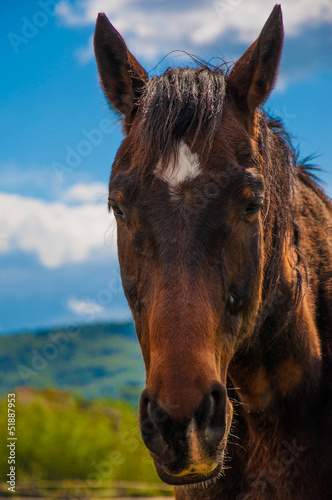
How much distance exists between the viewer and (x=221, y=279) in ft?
9.12

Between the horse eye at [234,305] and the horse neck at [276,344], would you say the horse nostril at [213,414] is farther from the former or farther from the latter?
the horse neck at [276,344]

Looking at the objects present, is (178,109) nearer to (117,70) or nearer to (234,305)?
(117,70)

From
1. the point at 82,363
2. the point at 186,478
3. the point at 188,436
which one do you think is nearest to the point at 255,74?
the point at 188,436

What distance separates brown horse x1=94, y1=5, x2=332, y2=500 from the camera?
237 centimetres

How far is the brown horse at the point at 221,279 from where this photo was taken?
2365mm

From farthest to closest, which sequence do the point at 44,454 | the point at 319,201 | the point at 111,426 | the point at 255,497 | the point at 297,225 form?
1. the point at 111,426
2. the point at 44,454
3. the point at 319,201
4. the point at 297,225
5. the point at 255,497

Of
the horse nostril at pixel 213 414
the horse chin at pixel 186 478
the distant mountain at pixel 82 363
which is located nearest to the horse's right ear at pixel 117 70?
the horse nostril at pixel 213 414

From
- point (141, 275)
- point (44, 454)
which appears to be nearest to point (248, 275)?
point (141, 275)

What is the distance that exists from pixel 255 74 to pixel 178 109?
700 mm

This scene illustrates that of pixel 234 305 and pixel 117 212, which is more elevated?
pixel 117 212

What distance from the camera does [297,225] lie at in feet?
12.7

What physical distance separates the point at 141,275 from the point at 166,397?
0.86 m

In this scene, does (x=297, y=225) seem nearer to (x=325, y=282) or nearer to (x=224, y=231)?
(x=325, y=282)

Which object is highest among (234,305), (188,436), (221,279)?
(221,279)
